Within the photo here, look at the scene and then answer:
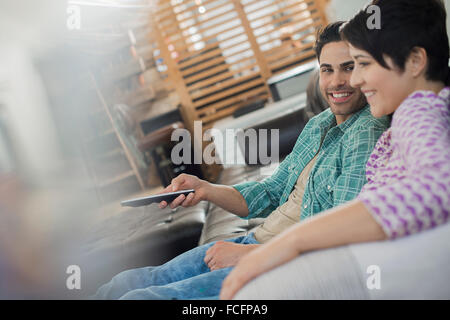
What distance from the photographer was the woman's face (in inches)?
30.8

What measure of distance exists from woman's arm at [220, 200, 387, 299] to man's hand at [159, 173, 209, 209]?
547 millimetres

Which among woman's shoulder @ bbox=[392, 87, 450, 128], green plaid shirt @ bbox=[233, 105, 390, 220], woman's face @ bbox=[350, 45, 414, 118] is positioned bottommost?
green plaid shirt @ bbox=[233, 105, 390, 220]

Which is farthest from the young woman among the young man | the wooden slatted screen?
the wooden slatted screen

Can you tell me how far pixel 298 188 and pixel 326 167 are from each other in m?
0.20

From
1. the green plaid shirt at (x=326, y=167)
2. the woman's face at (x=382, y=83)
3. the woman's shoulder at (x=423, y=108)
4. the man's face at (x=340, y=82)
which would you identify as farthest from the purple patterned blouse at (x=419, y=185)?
the man's face at (x=340, y=82)

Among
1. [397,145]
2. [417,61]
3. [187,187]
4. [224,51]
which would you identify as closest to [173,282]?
[187,187]

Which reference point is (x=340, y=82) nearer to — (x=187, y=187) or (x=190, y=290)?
(x=187, y=187)

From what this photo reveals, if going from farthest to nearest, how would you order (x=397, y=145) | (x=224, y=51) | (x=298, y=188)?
1. (x=224, y=51)
2. (x=298, y=188)
3. (x=397, y=145)

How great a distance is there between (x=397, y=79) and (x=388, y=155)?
0.16 meters

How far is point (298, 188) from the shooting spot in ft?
4.07

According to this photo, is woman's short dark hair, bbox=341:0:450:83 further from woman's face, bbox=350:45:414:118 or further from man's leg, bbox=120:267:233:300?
man's leg, bbox=120:267:233:300

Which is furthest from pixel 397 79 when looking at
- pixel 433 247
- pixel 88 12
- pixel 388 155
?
pixel 88 12
